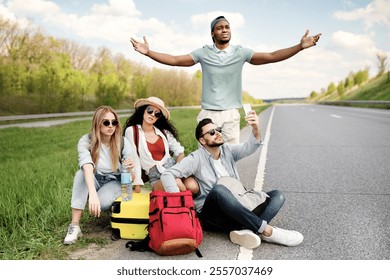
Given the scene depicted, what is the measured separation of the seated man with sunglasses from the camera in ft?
10.8

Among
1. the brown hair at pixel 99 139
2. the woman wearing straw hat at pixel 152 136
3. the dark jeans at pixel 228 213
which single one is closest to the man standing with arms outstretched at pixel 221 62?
the woman wearing straw hat at pixel 152 136

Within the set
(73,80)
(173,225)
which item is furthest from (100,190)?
(73,80)

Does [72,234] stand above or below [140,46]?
below

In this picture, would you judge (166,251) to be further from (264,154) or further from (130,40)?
(264,154)

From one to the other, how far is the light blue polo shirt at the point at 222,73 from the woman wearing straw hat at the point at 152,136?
522mm

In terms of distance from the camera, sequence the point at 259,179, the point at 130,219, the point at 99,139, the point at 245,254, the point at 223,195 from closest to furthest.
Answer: the point at 245,254
the point at 223,195
the point at 130,219
the point at 99,139
the point at 259,179

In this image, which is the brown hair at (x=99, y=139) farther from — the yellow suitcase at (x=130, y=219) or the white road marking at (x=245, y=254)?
the white road marking at (x=245, y=254)

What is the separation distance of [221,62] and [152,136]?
1005 mm

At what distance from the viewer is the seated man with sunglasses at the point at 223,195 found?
3.30 m

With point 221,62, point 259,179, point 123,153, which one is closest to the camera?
point 123,153

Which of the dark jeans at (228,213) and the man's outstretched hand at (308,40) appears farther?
the man's outstretched hand at (308,40)

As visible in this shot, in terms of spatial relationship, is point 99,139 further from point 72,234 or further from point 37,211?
point 37,211

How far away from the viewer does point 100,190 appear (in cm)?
378
